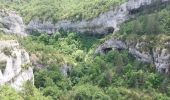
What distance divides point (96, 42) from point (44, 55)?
24.9 metres

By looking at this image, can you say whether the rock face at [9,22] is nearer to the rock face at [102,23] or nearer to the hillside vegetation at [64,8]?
the hillside vegetation at [64,8]

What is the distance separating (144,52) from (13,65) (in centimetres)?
2823

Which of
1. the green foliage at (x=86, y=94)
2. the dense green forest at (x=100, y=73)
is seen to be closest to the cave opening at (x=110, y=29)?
the dense green forest at (x=100, y=73)

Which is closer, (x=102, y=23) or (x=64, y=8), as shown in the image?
(x=102, y=23)

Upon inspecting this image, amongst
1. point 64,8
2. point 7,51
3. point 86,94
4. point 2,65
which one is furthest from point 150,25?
point 64,8

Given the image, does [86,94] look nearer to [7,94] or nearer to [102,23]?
[7,94]

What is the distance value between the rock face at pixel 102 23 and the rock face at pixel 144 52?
9.69 metres

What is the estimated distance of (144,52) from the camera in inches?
3568

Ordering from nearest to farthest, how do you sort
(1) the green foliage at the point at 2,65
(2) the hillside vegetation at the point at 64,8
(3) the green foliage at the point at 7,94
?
1. (3) the green foliage at the point at 7,94
2. (1) the green foliage at the point at 2,65
3. (2) the hillside vegetation at the point at 64,8

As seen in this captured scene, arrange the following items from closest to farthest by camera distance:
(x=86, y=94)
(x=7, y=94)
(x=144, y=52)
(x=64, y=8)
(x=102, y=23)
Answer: (x=7, y=94), (x=86, y=94), (x=144, y=52), (x=102, y=23), (x=64, y=8)

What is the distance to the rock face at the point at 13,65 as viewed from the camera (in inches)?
2694

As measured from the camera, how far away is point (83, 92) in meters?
79.9

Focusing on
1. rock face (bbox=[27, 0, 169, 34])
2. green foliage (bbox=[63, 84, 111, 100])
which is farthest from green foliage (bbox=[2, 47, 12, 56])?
rock face (bbox=[27, 0, 169, 34])

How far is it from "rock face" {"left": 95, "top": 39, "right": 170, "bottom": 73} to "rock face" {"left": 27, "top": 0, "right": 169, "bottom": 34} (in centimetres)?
969
